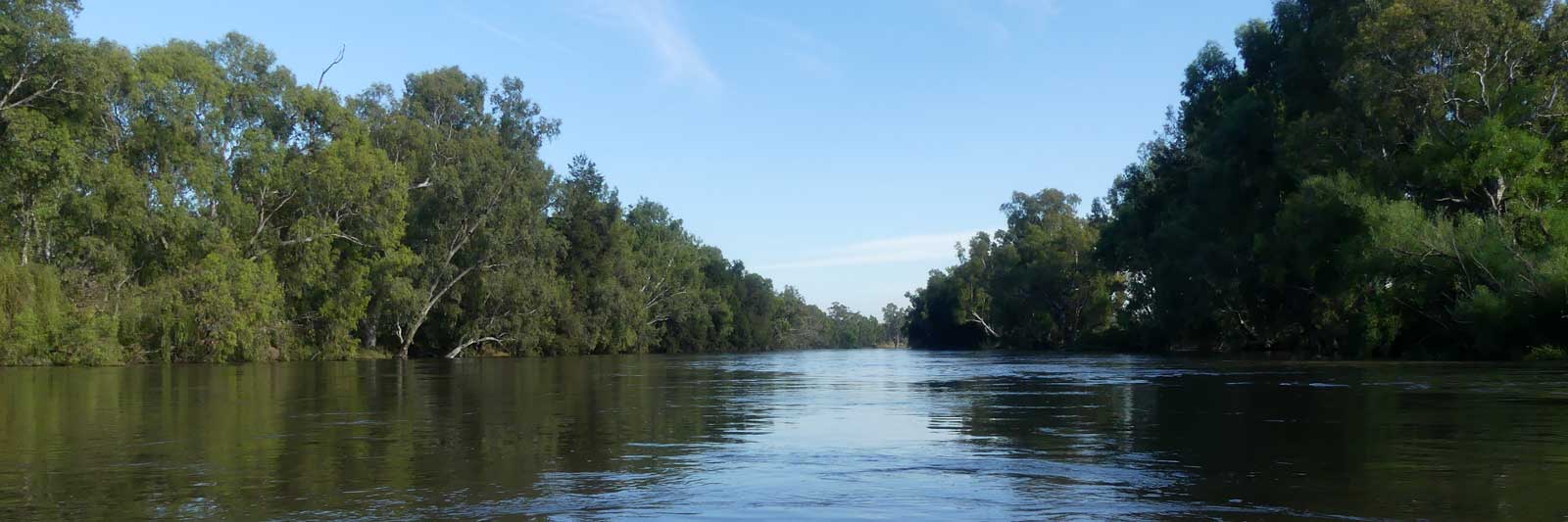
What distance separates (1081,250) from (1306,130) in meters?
64.4

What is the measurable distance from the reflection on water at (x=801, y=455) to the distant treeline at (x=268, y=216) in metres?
30.8

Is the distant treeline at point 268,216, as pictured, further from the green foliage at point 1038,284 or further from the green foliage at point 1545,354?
the green foliage at point 1545,354

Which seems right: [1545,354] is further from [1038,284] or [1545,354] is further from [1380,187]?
[1038,284]

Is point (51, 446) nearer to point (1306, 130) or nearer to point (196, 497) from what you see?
point (196, 497)

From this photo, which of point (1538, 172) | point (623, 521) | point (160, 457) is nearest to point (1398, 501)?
point (623, 521)

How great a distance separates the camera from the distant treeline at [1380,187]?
41875 mm

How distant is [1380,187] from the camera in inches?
1834

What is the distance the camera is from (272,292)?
6075 cm

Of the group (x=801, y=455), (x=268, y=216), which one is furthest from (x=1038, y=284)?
(x=801, y=455)

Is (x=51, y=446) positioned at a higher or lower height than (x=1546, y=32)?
lower

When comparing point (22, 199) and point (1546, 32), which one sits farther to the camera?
point (22, 199)

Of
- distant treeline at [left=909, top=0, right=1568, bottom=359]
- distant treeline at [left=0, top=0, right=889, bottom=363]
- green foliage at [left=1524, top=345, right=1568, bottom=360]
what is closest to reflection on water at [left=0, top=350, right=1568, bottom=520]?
green foliage at [left=1524, top=345, right=1568, bottom=360]

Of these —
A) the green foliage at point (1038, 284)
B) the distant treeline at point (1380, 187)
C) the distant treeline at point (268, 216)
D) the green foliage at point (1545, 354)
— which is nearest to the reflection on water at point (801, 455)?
the green foliage at point (1545, 354)

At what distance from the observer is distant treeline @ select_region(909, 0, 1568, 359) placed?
41.9 m
